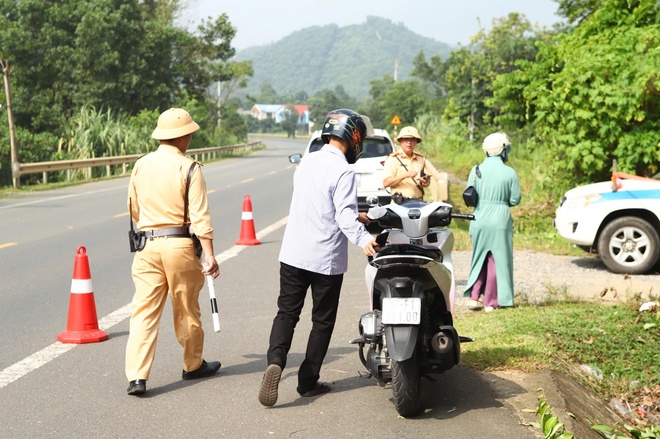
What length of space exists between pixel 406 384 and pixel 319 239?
103 cm

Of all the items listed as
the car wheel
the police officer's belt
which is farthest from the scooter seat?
the car wheel

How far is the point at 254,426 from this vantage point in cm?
528

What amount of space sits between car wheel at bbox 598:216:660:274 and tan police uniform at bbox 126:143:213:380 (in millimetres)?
6566

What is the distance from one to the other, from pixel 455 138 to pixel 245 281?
31.4 m

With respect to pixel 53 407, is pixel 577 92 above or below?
above

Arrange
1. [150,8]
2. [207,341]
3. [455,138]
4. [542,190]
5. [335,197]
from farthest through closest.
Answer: [150,8] → [455,138] → [542,190] → [207,341] → [335,197]

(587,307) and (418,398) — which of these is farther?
(587,307)

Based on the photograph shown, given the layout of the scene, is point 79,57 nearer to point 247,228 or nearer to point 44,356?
point 247,228

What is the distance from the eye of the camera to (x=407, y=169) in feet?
33.6

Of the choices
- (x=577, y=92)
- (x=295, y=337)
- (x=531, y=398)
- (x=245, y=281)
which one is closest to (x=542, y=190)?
(x=577, y=92)

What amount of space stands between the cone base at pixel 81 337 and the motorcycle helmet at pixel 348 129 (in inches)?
114

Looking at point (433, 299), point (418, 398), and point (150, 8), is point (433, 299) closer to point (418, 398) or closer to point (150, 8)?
point (418, 398)

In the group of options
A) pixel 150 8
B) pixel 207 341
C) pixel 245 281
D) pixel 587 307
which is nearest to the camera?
pixel 207 341

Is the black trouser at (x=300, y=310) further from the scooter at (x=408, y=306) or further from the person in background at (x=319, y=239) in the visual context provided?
the scooter at (x=408, y=306)
